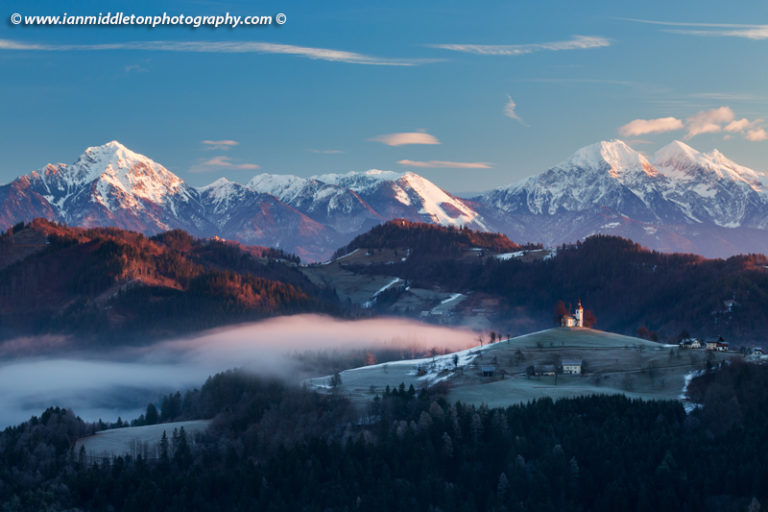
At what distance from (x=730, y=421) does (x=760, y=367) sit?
26.3m

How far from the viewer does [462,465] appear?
154625 mm

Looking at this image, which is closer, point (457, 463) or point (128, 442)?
point (457, 463)

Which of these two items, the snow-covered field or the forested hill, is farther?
the snow-covered field

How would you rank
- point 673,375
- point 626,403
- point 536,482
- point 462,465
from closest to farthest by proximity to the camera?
point 536,482 → point 462,465 → point 626,403 → point 673,375

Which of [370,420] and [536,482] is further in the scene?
[370,420]

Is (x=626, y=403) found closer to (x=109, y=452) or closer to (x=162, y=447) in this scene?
(x=162, y=447)

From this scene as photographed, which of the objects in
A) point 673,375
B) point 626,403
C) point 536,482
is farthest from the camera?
point 673,375

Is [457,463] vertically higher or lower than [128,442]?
lower

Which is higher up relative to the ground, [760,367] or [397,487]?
[760,367]

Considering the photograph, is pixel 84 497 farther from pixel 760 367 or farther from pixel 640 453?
pixel 760 367

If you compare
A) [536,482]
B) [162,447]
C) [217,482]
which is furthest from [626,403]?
[162,447]

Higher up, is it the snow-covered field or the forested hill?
the snow-covered field

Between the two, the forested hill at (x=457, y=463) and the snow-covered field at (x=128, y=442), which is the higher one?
the snow-covered field at (x=128, y=442)

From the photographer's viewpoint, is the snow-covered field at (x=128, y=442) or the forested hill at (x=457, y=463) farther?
the snow-covered field at (x=128, y=442)
